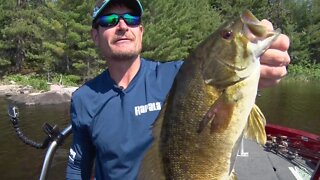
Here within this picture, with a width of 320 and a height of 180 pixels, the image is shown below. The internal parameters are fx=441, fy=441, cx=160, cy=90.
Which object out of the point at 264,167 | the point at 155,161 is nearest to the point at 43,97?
the point at 264,167

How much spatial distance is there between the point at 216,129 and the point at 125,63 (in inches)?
50.0

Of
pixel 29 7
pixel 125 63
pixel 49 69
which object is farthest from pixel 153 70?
pixel 29 7

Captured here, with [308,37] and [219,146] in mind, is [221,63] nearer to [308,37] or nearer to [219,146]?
[219,146]

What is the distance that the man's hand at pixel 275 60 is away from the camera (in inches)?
80.6

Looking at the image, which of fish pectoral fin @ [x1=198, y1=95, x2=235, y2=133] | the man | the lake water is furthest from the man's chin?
the lake water

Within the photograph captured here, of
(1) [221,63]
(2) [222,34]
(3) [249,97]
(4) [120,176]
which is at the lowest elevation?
(4) [120,176]

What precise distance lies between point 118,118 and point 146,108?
200 millimetres

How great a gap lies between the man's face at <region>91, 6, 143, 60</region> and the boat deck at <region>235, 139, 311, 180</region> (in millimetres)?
2873

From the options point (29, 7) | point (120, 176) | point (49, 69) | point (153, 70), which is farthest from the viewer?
point (29, 7)

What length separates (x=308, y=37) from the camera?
4969cm

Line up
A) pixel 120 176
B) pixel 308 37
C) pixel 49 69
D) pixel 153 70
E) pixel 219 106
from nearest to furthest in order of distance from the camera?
1. pixel 219 106
2. pixel 120 176
3. pixel 153 70
4. pixel 49 69
5. pixel 308 37

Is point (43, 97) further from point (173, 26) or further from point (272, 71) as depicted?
point (272, 71)

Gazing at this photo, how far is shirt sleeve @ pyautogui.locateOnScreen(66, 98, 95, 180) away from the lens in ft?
10.2

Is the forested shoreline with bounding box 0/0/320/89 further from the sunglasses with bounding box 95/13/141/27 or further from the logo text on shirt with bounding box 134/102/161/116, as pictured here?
the logo text on shirt with bounding box 134/102/161/116
